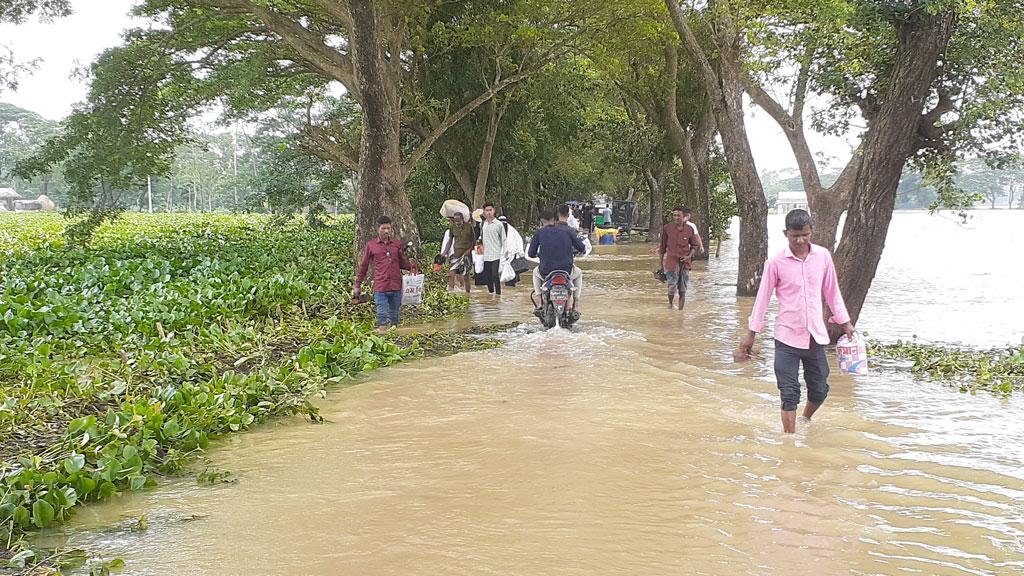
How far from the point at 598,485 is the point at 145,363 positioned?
4.83m

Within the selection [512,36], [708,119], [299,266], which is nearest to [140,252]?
[299,266]

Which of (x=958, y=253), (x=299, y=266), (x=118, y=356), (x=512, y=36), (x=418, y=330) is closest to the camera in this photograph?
(x=118, y=356)

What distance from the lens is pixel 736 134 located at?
1622 centimetres

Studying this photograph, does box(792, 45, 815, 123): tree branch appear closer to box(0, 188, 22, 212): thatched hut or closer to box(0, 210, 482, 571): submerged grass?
box(0, 210, 482, 571): submerged grass

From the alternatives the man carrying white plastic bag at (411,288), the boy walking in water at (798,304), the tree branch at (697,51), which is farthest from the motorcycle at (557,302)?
the tree branch at (697,51)

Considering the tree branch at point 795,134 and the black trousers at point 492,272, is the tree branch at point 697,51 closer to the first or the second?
the tree branch at point 795,134

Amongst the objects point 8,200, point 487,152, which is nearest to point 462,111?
point 487,152

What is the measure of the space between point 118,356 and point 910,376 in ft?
26.9

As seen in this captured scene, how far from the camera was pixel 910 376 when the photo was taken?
30.3 feet

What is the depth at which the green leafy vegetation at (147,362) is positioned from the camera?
554cm

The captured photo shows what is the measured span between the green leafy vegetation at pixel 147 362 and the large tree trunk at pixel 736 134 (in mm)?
5721

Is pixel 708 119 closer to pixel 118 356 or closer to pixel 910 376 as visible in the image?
pixel 910 376

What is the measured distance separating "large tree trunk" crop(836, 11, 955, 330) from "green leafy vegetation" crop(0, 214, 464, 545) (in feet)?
17.5

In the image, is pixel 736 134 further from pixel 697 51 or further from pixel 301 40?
pixel 301 40
